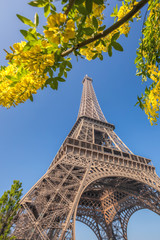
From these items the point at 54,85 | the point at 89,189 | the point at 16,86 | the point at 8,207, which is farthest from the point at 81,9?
the point at 89,189

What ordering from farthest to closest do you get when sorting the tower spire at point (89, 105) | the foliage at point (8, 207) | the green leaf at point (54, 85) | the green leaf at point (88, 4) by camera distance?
the tower spire at point (89, 105)
the foliage at point (8, 207)
the green leaf at point (54, 85)
the green leaf at point (88, 4)

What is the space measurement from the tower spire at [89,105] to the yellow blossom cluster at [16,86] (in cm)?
2778

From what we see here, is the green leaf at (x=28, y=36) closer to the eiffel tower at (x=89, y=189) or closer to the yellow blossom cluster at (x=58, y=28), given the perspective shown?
the yellow blossom cluster at (x=58, y=28)

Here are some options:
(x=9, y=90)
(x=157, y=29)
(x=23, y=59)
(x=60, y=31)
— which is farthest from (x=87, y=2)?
(x=157, y=29)

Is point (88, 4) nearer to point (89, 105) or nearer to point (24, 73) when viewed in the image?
point (24, 73)

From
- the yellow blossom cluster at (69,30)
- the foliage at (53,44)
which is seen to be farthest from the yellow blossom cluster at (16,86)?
the yellow blossom cluster at (69,30)

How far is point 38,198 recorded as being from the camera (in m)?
12.0

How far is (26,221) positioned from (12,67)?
12572mm

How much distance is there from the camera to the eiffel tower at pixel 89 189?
10.6 metres

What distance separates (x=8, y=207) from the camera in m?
7.64

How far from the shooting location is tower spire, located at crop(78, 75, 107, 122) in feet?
106

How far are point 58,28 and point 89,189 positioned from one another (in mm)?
19742

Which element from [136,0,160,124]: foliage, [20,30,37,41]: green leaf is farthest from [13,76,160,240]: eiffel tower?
[20,30,37,41]: green leaf

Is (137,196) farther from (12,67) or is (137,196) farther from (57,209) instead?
(12,67)
